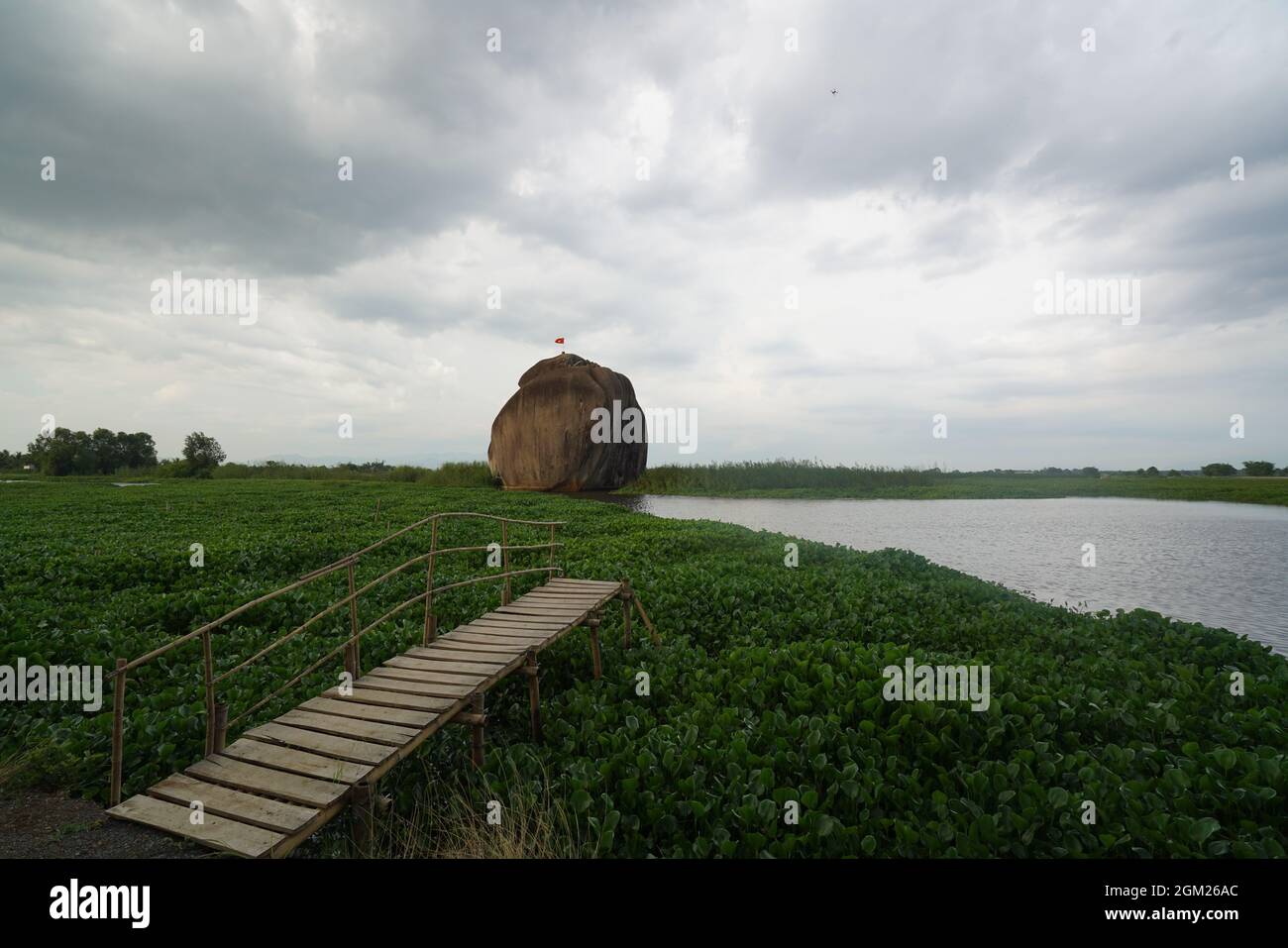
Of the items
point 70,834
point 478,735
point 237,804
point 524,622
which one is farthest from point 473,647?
point 70,834

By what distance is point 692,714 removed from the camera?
205 inches

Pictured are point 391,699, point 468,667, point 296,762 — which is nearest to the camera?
point 296,762

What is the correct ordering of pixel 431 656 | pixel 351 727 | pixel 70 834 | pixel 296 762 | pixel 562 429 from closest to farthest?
1. pixel 70 834
2. pixel 296 762
3. pixel 351 727
4. pixel 431 656
5. pixel 562 429

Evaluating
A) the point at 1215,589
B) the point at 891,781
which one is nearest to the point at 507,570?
the point at 891,781

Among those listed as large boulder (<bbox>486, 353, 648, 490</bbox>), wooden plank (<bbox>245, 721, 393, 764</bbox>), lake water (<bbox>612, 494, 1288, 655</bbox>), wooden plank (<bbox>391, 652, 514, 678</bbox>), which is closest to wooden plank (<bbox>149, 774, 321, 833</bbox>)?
wooden plank (<bbox>245, 721, 393, 764</bbox>)

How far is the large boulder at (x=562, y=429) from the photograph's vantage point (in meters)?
29.1

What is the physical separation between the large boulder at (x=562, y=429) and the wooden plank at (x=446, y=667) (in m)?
23.6

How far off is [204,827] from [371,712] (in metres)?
1.23

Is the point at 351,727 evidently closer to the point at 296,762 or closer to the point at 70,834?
the point at 296,762

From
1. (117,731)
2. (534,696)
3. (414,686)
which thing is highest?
(117,731)

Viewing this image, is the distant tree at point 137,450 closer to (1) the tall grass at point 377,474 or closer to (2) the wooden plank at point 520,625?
(1) the tall grass at point 377,474

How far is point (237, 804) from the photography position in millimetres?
3348

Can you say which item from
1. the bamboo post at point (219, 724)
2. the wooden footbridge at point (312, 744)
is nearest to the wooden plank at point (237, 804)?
the wooden footbridge at point (312, 744)
